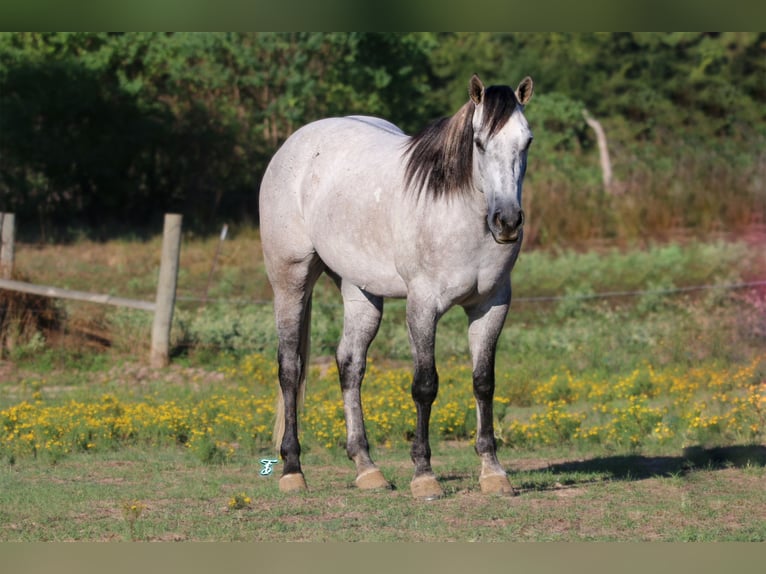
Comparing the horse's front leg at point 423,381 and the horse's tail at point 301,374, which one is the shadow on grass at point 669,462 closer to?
the horse's front leg at point 423,381

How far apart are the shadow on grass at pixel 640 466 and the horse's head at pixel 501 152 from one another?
1.93 meters

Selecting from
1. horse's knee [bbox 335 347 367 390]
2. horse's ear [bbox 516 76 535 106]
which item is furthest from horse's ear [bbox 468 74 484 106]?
horse's knee [bbox 335 347 367 390]

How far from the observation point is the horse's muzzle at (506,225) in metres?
6.27

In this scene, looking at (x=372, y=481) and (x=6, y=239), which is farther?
(x=6, y=239)

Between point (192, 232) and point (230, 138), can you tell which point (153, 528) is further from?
point (230, 138)

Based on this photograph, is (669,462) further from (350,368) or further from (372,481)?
(350,368)

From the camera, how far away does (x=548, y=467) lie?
834 centimetres

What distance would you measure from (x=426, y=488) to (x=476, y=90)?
2361 mm

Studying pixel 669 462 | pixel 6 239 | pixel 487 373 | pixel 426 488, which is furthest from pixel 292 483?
pixel 6 239

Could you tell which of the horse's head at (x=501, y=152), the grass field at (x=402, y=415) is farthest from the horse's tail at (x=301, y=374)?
the horse's head at (x=501, y=152)

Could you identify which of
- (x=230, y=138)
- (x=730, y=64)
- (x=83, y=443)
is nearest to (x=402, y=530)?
(x=83, y=443)

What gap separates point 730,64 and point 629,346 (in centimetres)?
1569

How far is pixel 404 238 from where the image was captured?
7105mm

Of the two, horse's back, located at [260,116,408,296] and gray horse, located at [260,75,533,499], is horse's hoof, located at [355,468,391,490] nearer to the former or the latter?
gray horse, located at [260,75,533,499]
